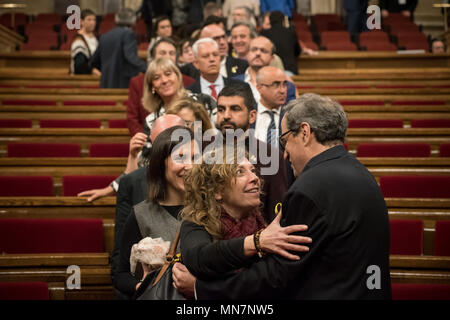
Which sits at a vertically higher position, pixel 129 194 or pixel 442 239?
pixel 129 194

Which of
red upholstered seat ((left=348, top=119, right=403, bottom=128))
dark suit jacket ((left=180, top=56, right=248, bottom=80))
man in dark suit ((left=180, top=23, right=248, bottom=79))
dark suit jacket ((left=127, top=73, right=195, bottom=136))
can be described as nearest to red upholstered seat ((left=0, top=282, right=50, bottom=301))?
dark suit jacket ((left=127, top=73, right=195, bottom=136))

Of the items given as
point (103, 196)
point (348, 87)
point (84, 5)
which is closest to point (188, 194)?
point (103, 196)

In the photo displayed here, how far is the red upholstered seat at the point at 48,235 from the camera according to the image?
220cm

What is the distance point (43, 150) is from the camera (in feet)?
10.5

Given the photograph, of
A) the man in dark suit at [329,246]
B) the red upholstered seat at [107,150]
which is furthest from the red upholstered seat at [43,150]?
the man in dark suit at [329,246]

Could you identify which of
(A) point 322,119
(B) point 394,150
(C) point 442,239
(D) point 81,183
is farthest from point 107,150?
(A) point 322,119

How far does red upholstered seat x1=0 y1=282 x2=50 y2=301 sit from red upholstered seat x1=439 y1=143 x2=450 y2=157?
2088 millimetres

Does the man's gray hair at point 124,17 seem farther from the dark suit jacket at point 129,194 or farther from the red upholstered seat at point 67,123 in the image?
the dark suit jacket at point 129,194

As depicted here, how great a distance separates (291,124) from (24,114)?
289cm

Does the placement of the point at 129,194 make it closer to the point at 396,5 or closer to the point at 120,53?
the point at 120,53

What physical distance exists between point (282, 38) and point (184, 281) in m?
3.54

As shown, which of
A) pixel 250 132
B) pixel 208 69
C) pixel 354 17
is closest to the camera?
pixel 250 132

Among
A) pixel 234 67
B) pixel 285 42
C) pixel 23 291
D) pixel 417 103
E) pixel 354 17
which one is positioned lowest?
pixel 23 291
